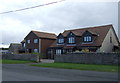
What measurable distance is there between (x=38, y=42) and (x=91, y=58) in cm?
2460

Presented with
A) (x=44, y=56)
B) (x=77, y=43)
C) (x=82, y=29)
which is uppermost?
(x=82, y=29)

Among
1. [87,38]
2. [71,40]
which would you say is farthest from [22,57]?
[87,38]

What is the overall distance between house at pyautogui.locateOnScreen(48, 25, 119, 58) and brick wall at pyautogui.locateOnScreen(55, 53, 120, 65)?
24.4 ft

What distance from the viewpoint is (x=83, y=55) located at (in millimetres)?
26656

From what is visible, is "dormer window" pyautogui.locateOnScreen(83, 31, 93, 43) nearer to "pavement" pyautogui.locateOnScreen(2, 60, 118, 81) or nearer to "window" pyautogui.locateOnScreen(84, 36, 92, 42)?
"window" pyautogui.locateOnScreen(84, 36, 92, 42)

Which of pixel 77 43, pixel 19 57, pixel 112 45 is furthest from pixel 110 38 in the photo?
pixel 19 57

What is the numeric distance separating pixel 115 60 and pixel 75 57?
6807 mm

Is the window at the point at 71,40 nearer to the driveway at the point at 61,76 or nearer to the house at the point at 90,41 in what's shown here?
the house at the point at 90,41

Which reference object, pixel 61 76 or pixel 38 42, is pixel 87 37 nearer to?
pixel 38 42

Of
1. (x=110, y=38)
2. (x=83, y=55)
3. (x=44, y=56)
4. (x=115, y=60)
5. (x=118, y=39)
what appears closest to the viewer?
(x=115, y=60)

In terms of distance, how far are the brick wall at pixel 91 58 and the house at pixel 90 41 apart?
24.4 ft

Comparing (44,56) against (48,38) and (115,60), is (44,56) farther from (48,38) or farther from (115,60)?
(115,60)

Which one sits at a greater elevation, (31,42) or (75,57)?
(31,42)

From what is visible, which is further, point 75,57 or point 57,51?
point 57,51
